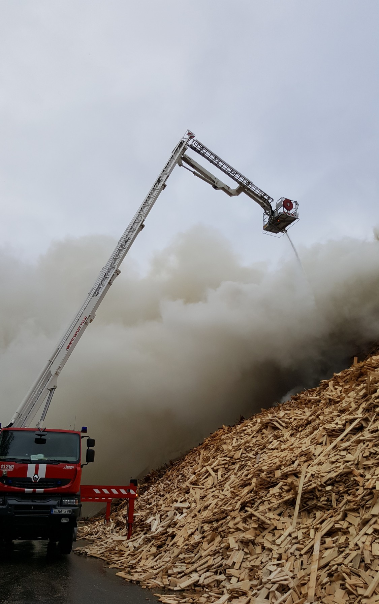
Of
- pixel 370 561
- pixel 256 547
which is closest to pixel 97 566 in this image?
pixel 256 547

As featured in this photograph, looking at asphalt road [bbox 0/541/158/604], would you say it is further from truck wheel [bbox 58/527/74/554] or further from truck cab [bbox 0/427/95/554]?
truck cab [bbox 0/427/95/554]

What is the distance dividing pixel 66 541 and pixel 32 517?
1.24 m

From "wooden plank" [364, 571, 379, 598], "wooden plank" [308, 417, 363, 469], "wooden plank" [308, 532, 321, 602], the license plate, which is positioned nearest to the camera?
"wooden plank" [364, 571, 379, 598]

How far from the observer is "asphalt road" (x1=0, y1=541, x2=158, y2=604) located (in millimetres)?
7047

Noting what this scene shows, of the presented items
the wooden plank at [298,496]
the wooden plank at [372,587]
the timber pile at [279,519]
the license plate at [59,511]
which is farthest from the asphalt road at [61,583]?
the wooden plank at [372,587]

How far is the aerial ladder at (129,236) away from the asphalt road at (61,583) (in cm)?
457

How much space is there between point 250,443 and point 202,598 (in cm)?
636

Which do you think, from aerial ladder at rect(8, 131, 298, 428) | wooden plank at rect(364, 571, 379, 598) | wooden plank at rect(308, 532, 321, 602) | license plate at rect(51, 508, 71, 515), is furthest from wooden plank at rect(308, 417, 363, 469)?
aerial ladder at rect(8, 131, 298, 428)

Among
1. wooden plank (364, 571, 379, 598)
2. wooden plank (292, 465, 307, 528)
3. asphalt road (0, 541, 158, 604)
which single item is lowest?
asphalt road (0, 541, 158, 604)

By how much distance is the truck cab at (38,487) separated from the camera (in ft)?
32.3

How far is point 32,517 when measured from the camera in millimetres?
9828

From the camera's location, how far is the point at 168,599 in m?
7.10

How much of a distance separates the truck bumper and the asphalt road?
0.62 meters

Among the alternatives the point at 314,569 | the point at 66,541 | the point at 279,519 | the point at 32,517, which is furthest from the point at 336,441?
the point at 32,517
